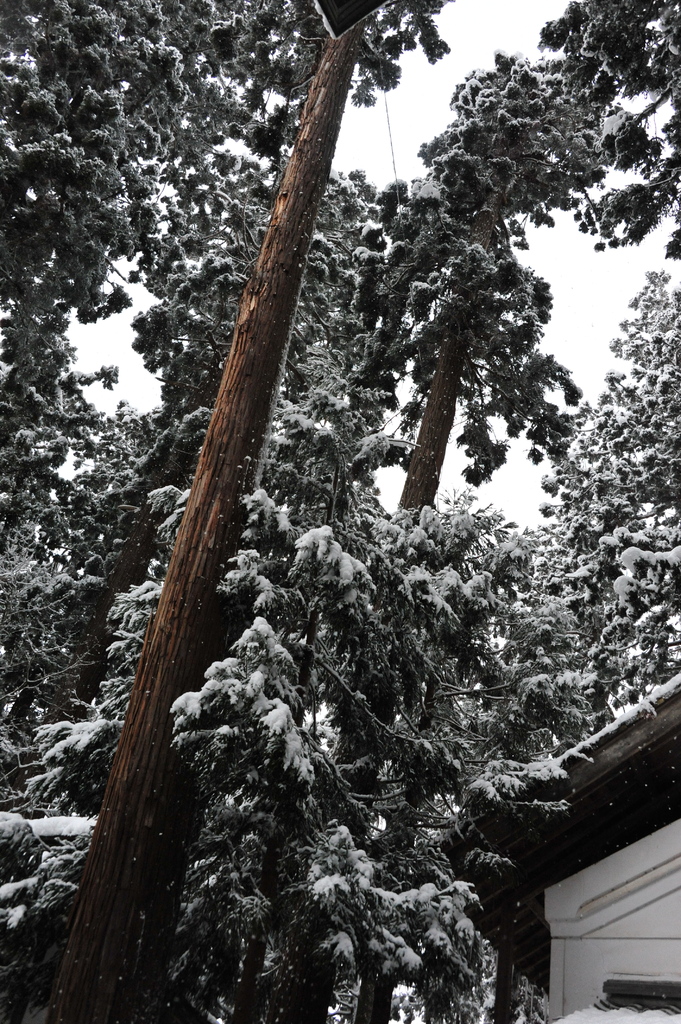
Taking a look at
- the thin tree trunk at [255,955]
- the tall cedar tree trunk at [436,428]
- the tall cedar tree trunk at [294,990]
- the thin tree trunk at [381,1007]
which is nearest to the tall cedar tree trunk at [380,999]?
the thin tree trunk at [381,1007]

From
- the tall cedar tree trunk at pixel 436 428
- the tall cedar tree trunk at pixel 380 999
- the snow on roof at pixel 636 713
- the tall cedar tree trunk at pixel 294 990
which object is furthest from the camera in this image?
the tall cedar tree trunk at pixel 436 428

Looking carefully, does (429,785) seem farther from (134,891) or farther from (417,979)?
(134,891)

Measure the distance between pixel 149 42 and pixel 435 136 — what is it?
559cm

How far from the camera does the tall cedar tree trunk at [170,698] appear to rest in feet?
12.9

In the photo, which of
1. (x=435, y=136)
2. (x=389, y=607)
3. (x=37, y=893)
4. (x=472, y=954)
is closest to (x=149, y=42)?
(x=435, y=136)

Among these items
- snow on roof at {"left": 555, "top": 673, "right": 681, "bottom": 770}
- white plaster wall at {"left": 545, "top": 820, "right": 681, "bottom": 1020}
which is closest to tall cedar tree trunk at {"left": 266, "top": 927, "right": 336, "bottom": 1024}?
white plaster wall at {"left": 545, "top": 820, "right": 681, "bottom": 1020}

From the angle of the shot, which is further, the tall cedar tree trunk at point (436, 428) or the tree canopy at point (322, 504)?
the tall cedar tree trunk at point (436, 428)

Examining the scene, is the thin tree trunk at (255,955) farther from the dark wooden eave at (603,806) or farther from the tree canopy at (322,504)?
the dark wooden eave at (603,806)

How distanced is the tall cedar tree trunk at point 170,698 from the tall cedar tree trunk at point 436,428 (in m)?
2.81

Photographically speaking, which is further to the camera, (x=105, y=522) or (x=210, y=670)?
(x=105, y=522)

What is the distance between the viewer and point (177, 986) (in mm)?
4734

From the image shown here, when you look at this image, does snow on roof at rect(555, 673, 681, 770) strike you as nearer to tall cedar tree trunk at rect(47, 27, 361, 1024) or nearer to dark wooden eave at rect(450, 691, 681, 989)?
dark wooden eave at rect(450, 691, 681, 989)

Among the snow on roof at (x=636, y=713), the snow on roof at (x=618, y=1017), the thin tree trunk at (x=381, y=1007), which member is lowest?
the thin tree trunk at (x=381, y=1007)

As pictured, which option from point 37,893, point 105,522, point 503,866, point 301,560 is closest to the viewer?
point 37,893
